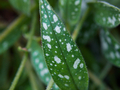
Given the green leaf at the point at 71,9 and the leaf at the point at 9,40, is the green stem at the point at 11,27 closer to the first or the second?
the leaf at the point at 9,40

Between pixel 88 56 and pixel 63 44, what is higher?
pixel 63 44

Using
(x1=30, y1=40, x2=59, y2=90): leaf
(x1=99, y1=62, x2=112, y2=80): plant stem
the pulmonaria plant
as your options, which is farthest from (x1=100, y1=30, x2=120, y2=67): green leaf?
(x1=30, y1=40, x2=59, y2=90): leaf

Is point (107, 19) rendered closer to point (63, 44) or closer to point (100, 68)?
point (63, 44)

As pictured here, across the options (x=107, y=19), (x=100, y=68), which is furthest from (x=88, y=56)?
(x=107, y=19)

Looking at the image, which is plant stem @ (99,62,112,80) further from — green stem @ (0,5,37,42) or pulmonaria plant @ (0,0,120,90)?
green stem @ (0,5,37,42)

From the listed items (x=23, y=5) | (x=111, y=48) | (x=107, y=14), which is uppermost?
(x=23, y=5)

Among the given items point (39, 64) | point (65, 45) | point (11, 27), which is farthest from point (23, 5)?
point (65, 45)

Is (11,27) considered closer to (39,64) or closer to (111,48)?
(39,64)
